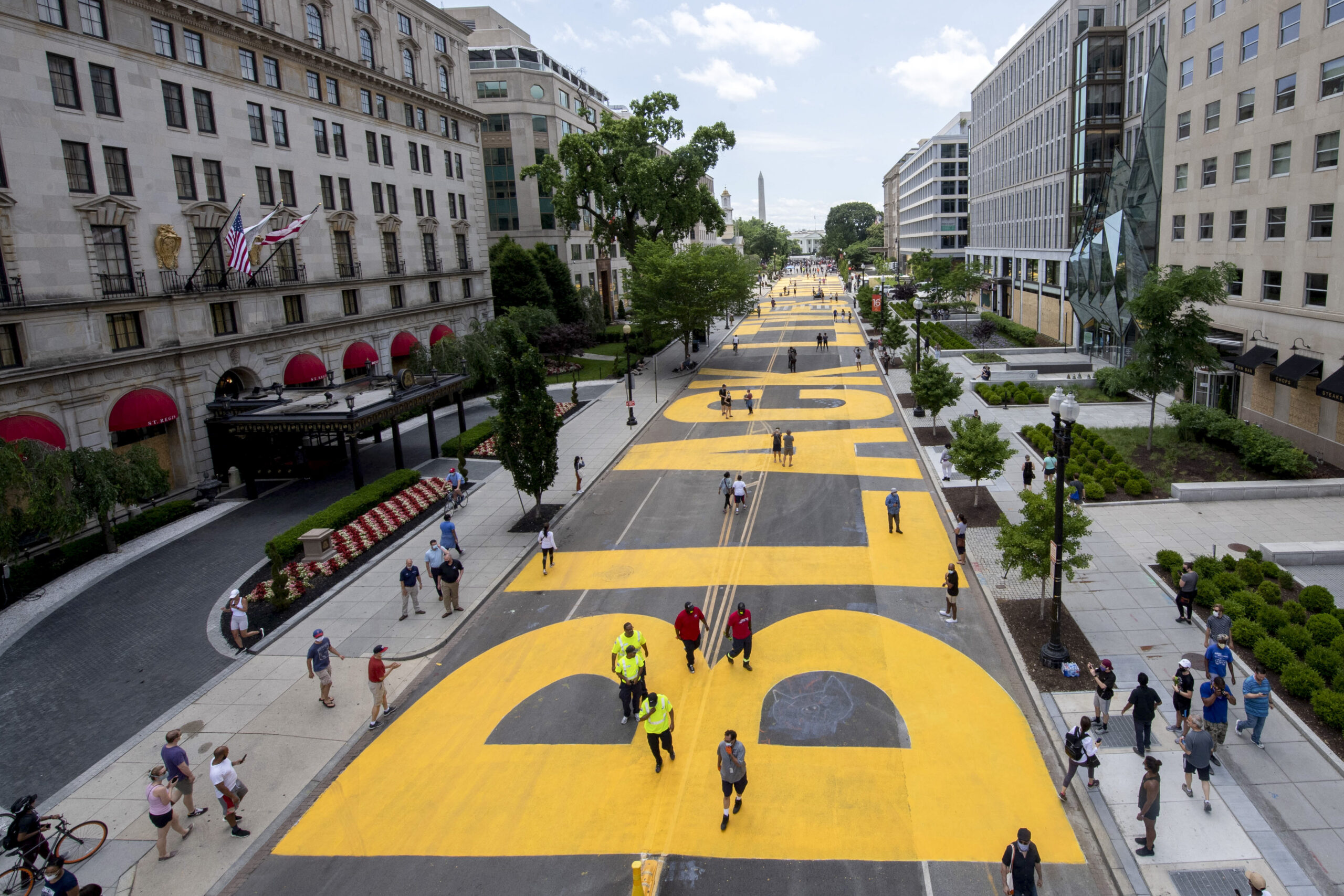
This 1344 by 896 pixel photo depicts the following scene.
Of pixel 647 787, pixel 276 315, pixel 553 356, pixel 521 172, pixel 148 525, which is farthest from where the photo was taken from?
pixel 521 172

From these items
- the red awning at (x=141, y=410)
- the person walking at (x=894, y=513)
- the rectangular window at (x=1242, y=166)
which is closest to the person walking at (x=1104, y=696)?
the person walking at (x=894, y=513)

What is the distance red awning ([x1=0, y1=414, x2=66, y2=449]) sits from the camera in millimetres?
24797

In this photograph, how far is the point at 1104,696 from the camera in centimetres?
1379

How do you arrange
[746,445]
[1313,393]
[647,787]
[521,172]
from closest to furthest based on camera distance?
[647,787], [1313,393], [746,445], [521,172]

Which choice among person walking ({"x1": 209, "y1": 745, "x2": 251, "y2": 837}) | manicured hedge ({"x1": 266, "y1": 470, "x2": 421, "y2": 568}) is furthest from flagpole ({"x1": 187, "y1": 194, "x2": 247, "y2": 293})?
person walking ({"x1": 209, "y1": 745, "x2": 251, "y2": 837})

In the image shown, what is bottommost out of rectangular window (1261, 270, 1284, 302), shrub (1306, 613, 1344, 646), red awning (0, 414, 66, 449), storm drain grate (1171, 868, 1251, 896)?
storm drain grate (1171, 868, 1251, 896)

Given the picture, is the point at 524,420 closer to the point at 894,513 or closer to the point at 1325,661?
the point at 894,513

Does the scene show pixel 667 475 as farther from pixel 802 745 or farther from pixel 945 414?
pixel 802 745

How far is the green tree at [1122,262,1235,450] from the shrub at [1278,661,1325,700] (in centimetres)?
1713

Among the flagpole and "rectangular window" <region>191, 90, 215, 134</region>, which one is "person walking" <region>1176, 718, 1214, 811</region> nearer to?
the flagpole

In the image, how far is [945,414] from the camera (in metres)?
39.8

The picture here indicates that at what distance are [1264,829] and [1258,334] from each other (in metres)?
27.3

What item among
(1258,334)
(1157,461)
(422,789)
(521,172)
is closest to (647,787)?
(422,789)

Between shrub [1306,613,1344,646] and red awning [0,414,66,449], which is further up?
red awning [0,414,66,449]
